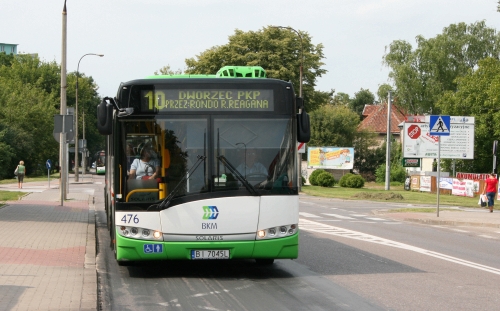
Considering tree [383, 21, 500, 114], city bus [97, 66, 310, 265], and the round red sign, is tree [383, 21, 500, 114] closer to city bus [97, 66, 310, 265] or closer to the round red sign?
the round red sign

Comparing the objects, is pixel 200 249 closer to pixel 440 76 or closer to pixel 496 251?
pixel 496 251

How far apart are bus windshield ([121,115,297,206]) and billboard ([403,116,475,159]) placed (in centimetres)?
4037

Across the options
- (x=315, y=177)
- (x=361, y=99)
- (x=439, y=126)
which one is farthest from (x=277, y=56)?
(x=361, y=99)

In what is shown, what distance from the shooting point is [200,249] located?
1073 cm

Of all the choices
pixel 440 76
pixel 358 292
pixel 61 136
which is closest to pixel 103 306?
pixel 358 292

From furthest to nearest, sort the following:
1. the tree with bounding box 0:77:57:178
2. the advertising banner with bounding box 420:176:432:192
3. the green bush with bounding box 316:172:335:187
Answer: the tree with bounding box 0:77:57:178, the green bush with bounding box 316:172:335:187, the advertising banner with bounding box 420:176:432:192

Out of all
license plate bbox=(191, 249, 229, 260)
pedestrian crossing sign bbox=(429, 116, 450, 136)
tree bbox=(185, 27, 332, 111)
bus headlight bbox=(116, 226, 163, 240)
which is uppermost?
tree bbox=(185, 27, 332, 111)

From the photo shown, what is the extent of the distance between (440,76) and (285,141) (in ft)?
215

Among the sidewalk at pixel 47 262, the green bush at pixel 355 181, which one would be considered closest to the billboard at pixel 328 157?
the green bush at pixel 355 181

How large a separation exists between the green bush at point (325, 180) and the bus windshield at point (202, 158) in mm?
49792

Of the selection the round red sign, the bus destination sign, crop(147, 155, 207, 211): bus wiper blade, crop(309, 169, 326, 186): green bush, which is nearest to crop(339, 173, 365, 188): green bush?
crop(309, 169, 326, 186): green bush

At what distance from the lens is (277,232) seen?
10.9 metres

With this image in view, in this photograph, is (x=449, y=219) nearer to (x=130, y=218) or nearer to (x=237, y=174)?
(x=237, y=174)

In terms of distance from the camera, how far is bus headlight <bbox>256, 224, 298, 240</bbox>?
10.8 metres
